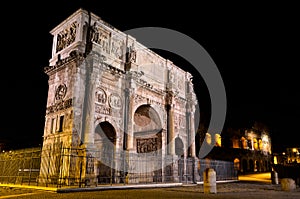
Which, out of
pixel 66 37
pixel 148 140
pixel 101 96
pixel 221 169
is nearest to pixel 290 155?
pixel 221 169

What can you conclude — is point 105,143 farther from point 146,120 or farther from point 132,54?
point 132,54

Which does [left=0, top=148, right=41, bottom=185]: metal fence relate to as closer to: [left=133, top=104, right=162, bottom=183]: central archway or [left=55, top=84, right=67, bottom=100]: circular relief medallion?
[left=55, top=84, right=67, bottom=100]: circular relief medallion

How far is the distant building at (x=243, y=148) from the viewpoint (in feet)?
120

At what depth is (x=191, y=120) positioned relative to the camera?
2425 cm

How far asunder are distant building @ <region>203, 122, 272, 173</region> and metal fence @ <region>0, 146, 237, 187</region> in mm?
13545

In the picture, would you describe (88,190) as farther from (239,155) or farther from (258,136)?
(258,136)

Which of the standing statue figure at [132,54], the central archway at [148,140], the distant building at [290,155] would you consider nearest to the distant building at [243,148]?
the distant building at [290,155]

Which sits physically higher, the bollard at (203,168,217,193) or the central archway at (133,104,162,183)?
the central archway at (133,104,162,183)

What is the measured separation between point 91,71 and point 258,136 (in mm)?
40756

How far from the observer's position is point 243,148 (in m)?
41.4

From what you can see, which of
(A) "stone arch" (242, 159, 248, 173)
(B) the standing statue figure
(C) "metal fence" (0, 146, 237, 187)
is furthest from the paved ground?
(A) "stone arch" (242, 159, 248, 173)

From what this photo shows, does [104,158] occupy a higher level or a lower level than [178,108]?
lower

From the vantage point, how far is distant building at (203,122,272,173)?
36.6 m

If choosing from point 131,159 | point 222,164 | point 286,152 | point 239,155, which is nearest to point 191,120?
point 222,164
